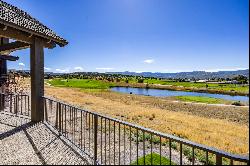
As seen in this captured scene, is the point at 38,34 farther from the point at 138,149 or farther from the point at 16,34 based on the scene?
the point at 138,149

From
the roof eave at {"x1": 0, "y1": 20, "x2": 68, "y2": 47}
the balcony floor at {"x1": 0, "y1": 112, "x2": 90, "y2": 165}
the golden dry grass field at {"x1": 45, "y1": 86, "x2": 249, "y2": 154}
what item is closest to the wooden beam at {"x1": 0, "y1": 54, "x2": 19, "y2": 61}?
the roof eave at {"x1": 0, "y1": 20, "x2": 68, "y2": 47}

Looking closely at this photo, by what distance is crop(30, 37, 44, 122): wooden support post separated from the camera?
384 inches

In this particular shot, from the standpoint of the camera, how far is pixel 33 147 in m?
7.00

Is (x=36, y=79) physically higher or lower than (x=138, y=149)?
higher

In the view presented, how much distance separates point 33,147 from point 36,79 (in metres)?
3.37

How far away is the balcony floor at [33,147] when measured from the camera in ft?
19.6

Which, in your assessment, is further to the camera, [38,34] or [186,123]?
[186,123]

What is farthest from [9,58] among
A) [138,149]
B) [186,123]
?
[186,123]

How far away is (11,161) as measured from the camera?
6.04 m

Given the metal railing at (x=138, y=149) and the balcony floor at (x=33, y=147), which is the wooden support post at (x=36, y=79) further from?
the metal railing at (x=138, y=149)

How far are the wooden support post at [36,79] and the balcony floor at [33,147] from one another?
0.43m

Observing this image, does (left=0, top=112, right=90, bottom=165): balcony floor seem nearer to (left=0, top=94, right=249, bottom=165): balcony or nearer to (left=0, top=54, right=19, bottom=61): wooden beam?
(left=0, top=94, right=249, bottom=165): balcony

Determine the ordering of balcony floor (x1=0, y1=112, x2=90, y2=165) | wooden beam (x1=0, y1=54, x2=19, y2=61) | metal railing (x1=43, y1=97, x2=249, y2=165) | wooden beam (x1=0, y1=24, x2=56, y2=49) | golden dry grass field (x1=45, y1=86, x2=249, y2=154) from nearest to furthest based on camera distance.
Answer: metal railing (x1=43, y1=97, x2=249, y2=165) < balcony floor (x1=0, y1=112, x2=90, y2=165) < wooden beam (x1=0, y1=24, x2=56, y2=49) < golden dry grass field (x1=45, y1=86, x2=249, y2=154) < wooden beam (x1=0, y1=54, x2=19, y2=61)

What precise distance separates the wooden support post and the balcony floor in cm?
43
